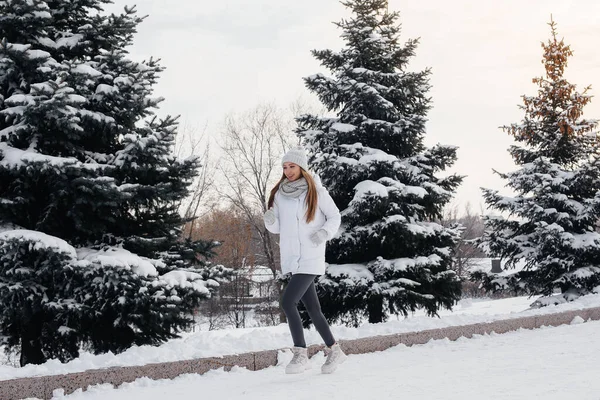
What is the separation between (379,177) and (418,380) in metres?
8.25

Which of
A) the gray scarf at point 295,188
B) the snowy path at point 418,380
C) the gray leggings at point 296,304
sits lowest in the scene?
the snowy path at point 418,380

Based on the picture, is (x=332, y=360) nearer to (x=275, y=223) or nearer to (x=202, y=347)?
(x=275, y=223)

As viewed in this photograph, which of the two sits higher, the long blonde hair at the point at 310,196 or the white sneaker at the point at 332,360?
the long blonde hair at the point at 310,196

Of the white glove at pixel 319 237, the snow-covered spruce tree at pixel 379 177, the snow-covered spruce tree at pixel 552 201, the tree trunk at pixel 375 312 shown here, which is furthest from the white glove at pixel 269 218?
the snow-covered spruce tree at pixel 552 201

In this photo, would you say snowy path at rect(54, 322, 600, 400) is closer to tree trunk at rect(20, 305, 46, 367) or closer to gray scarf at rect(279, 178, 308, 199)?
gray scarf at rect(279, 178, 308, 199)

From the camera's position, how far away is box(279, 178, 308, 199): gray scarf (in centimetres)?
516

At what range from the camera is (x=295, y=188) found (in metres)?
5.18

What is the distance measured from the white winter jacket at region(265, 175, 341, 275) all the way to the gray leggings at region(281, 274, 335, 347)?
0.09m

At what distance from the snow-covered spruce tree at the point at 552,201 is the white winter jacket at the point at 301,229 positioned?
11.2 metres

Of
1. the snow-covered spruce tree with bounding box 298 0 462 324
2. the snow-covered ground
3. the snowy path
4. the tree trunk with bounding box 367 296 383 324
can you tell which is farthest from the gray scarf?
the tree trunk with bounding box 367 296 383 324

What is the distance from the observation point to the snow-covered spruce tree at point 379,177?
12.1 metres

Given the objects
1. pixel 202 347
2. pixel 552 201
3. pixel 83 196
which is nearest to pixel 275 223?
pixel 202 347

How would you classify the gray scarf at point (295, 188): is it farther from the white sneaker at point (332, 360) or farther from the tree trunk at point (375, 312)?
the tree trunk at point (375, 312)

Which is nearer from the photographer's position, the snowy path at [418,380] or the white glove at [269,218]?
the snowy path at [418,380]
